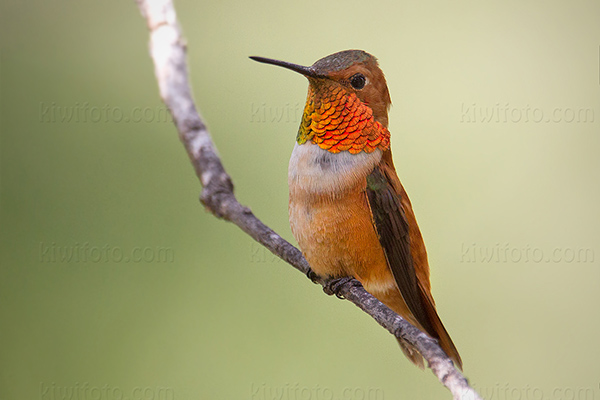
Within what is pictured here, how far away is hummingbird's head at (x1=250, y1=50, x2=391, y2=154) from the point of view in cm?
152

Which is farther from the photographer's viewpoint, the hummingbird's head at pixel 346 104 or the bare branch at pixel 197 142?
the bare branch at pixel 197 142

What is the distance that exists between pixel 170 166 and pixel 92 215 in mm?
345

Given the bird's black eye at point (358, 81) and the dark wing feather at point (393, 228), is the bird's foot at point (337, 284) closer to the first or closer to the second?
the dark wing feather at point (393, 228)

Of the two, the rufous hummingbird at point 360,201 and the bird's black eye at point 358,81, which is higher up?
the bird's black eye at point 358,81

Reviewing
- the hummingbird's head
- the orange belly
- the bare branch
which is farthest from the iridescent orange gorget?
the bare branch

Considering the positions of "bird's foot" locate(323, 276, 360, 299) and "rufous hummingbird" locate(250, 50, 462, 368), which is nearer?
"rufous hummingbird" locate(250, 50, 462, 368)

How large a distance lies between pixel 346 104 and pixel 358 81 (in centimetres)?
7

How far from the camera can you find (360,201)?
1.63 metres

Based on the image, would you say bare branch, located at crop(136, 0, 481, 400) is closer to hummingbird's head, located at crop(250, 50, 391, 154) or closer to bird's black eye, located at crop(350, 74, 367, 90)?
hummingbird's head, located at crop(250, 50, 391, 154)

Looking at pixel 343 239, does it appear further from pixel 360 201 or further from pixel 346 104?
pixel 346 104

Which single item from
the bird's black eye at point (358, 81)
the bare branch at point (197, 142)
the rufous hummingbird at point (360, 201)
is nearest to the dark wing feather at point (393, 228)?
the rufous hummingbird at point (360, 201)

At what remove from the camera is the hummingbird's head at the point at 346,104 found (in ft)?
4.99

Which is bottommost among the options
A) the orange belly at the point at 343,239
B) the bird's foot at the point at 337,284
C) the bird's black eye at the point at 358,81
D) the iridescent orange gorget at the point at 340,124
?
the bird's foot at the point at 337,284

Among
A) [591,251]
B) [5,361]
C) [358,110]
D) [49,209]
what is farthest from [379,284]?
[5,361]
